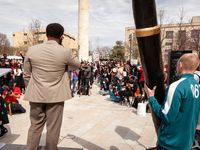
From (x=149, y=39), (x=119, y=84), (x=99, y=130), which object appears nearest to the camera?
(x=149, y=39)

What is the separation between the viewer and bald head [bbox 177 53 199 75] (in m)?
1.58

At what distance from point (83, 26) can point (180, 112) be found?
2225 cm

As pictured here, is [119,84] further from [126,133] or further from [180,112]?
[180,112]

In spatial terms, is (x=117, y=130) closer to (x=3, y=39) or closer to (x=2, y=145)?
→ (x=2, y=145)

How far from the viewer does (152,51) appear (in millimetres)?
1485

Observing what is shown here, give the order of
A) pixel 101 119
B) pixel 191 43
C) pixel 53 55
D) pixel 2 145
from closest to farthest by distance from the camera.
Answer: pixel 53 55 < pixel 2 145 < pixel 101 119 < pixel 191 43

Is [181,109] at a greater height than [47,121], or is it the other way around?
[181,109]

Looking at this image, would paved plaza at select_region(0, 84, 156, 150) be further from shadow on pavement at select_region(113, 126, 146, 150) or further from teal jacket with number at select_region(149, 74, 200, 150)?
teal jacket with number at select_region(149, 74, 200, 150)

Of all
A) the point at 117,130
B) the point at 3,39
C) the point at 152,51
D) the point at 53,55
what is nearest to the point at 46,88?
the point at 53,55

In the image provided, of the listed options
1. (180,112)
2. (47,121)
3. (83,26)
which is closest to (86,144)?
(47,121)

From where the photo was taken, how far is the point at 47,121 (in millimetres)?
2059

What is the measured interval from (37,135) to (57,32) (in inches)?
55.9

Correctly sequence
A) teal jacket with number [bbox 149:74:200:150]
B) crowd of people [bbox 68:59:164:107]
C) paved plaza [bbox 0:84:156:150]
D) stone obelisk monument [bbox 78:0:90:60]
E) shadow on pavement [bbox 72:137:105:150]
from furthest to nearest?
1. stone obelisk monument [bbox 78:0:90:60]
2. crowd of people [bbox 68:59:164:107]
3. paved plaza [bbox 0:84:156:150]
4. shadow on pavement [bbox 72:137:105:150]
5. teal jacket with number [bbox 149:74:200:150]

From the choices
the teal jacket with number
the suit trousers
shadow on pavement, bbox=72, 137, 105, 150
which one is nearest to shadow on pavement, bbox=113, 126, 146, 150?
shadow on pavement, bbox=72, 137, 105, 150
